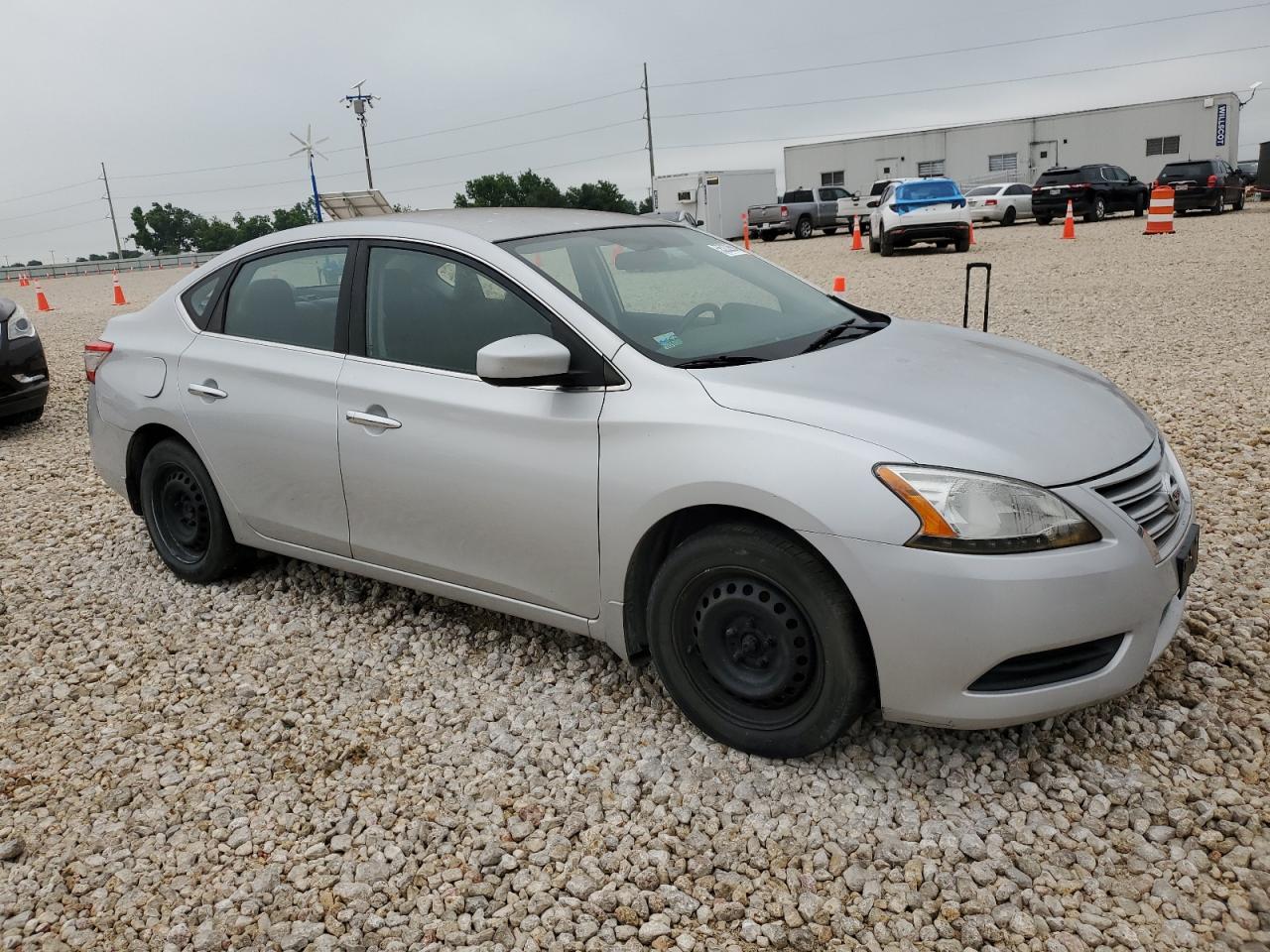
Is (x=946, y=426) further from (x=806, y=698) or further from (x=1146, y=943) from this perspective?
(x=1146, y=943)

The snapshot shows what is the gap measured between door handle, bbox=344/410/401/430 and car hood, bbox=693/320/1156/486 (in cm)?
123

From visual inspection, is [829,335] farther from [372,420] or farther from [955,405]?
[372,420]

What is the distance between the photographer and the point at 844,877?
105 inches

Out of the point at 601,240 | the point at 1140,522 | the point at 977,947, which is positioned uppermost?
the point at 601,240

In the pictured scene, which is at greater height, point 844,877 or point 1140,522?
point 1140,522

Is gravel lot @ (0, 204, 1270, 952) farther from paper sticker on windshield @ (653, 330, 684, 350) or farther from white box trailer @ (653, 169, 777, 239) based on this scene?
white box trailer @ (653, 169, 777, 239)

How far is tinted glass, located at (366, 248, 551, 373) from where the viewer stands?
3.57 metres

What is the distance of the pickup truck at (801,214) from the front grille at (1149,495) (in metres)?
30.9

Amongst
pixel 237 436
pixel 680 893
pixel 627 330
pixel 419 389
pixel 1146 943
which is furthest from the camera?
pixel 237 436

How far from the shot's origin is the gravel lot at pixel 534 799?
8.45ft

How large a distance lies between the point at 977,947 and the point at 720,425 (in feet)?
4.90

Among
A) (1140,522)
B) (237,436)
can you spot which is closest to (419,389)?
(237,436)

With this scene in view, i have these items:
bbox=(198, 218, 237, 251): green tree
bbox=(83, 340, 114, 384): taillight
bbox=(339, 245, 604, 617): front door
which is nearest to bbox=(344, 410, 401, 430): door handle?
bbox=(339, 245, 604, 617): front door

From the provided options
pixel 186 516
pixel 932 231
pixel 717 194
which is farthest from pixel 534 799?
pixel 717 194
